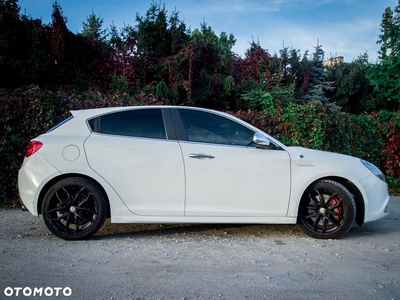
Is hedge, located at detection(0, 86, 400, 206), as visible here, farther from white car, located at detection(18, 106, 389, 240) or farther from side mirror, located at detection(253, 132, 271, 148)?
side mirror, located at detection(253, 132, 271, 148)

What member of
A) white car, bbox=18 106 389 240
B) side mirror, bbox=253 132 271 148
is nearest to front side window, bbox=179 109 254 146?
white car, bbox=18 106 389 240

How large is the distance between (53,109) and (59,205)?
2.92m

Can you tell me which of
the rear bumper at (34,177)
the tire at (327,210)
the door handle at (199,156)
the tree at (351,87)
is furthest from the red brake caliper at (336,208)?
the tree at (351,87)

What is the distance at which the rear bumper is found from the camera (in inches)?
193

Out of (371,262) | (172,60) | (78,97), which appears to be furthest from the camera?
(172,60)

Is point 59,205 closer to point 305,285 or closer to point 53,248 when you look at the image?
point 53,248

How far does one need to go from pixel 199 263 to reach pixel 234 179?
1.24 meters

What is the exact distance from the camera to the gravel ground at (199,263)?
136 inches

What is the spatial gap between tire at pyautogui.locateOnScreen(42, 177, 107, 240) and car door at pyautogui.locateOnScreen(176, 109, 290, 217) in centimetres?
110

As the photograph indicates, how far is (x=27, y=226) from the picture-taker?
19.0 feet

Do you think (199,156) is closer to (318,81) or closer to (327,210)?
(327,210)

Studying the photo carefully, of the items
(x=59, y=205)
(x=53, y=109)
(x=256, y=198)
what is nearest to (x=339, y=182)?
(x=256, y=198)

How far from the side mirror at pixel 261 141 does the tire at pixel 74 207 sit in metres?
2.01

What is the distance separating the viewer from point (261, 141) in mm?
5055
